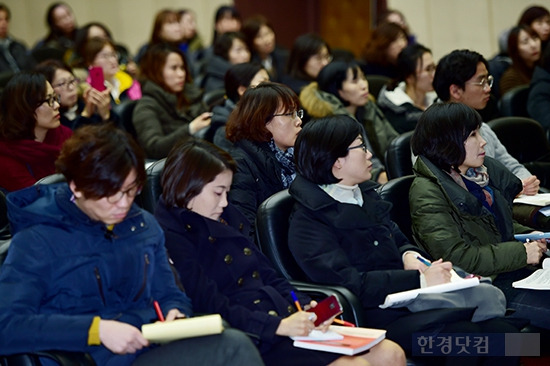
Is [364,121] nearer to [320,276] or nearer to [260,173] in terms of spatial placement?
[260,173]

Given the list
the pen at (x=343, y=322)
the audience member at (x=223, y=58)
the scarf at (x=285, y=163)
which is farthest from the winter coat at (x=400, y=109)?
the pen at (x=343, y=322)

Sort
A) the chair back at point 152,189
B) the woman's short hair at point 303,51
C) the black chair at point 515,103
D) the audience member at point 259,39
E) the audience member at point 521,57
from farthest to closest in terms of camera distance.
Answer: the audience member at point 259,39 → the audience member at point 521,57 → the woman's short hair at point 303,51 → the black chair at point 515,103 → the chair back at point 152,189

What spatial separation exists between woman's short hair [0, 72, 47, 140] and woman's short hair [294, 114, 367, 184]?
1.61 meters

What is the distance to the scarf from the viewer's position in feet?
12.7

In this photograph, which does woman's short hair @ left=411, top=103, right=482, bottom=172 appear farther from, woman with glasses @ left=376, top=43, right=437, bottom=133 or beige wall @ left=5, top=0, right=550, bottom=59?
beige wall @ left=5, top=0, right=550, bottom=59

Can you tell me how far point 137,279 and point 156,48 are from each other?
3.57 meters

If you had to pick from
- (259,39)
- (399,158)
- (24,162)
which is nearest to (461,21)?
(259,39)

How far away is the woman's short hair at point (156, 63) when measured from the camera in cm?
584

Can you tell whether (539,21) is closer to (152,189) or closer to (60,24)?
(60,24)

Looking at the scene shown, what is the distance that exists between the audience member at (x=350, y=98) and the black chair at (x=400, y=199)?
5.05ft

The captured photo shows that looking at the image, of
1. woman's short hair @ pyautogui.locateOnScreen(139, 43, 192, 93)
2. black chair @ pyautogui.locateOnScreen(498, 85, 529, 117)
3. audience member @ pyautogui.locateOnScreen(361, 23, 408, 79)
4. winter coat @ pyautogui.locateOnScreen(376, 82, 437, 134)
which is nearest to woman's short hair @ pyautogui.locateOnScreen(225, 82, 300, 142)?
winter coat @ pyautogui.locateOnScreen(376, 82, 437, 134)

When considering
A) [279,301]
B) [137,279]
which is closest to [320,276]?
[279,301]

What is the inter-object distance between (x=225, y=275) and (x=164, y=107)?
2.87 meters

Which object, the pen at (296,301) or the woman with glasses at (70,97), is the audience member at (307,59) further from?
the pen at (296,301)
